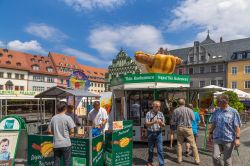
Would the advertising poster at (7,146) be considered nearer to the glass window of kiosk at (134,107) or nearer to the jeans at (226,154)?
the jeans at (226,154)

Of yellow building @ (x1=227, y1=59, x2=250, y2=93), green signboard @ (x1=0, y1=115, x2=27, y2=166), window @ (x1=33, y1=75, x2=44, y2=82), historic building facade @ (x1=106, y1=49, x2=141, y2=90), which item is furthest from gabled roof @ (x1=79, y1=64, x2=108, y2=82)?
green signboard @ (x1=0, y1=115, x2=27, y2=166)

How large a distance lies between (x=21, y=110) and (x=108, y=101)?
1265cm

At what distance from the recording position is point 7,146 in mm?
6766

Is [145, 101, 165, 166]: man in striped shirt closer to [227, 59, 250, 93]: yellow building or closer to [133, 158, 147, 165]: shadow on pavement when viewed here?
[133, 158, 147, 165]: shadow on pavement

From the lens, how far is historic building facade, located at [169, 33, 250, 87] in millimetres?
51703

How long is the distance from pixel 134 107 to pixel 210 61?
150 feet

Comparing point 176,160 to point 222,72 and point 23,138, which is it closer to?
point 23,138

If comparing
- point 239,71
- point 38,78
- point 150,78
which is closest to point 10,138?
point 150,78

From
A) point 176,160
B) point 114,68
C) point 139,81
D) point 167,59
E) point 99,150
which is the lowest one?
point 176,160

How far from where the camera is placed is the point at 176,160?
26.2ft

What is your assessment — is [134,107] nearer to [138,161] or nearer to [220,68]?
[138,161]

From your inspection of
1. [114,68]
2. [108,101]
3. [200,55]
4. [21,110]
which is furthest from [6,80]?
[108,101]

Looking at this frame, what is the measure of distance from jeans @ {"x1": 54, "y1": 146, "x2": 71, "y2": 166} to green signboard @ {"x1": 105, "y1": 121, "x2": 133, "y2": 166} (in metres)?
1.00

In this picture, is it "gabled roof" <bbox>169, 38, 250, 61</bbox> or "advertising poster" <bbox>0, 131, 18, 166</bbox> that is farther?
"gabled roof" <bbox>169, 38, 250, 61</bbox>
